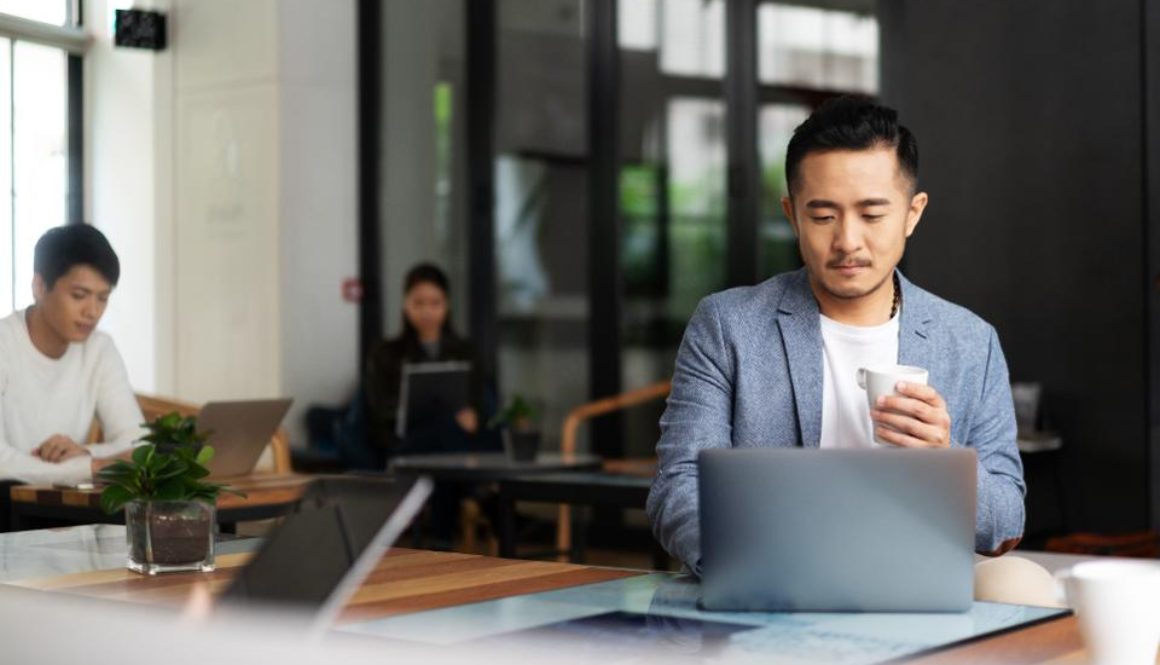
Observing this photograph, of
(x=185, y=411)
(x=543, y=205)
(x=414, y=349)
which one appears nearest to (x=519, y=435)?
(x=185, y=411)

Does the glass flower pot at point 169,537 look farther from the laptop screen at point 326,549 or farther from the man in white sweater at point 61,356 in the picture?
the man in white sweater at point 61,356

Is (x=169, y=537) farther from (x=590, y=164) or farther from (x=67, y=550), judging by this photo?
(x=590, y=164)

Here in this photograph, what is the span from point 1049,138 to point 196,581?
4467 millimetres

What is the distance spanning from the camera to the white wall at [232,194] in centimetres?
836

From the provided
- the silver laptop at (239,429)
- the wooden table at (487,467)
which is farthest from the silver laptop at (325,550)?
the wooden table at (487,467)

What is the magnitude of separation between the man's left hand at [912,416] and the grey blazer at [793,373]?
0.46 m

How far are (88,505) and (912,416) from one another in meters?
2.26

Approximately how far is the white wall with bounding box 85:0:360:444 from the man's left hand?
6.52 meters

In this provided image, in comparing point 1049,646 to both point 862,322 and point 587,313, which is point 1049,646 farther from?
point 587,313

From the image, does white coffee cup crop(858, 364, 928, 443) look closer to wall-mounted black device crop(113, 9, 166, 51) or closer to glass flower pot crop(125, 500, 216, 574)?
glass flower pot crop(125, 500, 216, 574)

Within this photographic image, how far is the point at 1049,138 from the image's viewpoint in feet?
19.3

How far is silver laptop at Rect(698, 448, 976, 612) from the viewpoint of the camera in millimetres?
1725

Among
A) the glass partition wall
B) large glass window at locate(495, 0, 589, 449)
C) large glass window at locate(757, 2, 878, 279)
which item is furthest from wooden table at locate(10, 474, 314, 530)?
large glass window at locate(495, 0, 589, 449)

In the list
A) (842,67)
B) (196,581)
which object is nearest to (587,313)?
(842,67)
